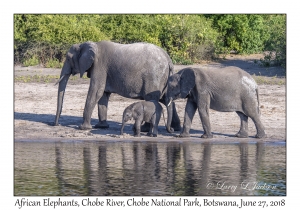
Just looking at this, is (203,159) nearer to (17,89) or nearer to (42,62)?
(17,89)

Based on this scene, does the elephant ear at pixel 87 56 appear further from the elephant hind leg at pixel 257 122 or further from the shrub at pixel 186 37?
the shrub at pixel 186 37

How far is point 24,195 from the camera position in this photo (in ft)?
44.7

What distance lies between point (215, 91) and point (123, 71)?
7.49 feet

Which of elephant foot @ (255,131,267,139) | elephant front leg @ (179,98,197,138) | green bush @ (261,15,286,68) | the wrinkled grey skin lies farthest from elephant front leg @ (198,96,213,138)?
green bush @ (261,15,286,68)

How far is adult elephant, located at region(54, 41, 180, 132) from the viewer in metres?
19.4

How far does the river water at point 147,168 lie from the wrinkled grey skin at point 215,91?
29.7 inches

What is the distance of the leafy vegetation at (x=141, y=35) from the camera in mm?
29375

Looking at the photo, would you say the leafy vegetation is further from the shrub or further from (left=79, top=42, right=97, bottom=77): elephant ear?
(left=79, top=42, right=97, bottom=77): elephant ear

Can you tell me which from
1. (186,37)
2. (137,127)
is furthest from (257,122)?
(186,37)

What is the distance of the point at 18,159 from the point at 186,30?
15.4 m

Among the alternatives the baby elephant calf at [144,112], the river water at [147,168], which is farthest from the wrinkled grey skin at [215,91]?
the river water at [147,168]

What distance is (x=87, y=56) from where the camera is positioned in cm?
1970

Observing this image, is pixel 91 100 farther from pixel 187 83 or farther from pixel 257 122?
pixel 257 122
